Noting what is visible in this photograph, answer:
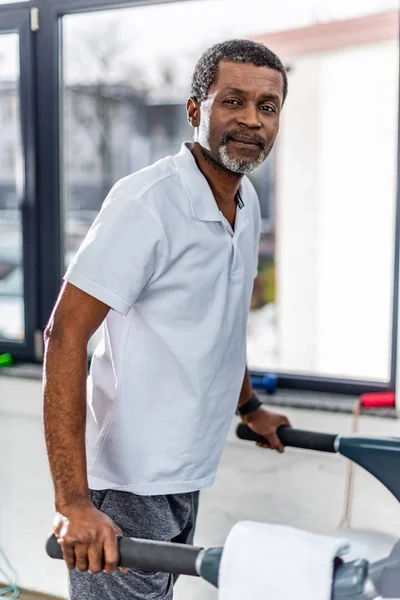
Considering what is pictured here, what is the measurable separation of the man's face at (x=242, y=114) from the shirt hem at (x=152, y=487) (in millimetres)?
540

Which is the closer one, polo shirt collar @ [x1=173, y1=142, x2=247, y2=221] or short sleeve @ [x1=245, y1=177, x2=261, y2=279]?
polo shirt collar @ [x1=173, y1=142, x2=247, y2=221]

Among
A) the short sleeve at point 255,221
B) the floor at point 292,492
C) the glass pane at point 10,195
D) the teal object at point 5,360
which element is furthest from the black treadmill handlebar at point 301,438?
the glass pane at point 10,195

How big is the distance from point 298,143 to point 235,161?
270 centimetres

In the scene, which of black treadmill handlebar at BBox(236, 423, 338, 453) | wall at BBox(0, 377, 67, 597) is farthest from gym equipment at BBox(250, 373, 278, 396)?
black treadmill handlebar at BBox(236, 423, 338, 453)

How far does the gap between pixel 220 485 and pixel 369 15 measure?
147 cm

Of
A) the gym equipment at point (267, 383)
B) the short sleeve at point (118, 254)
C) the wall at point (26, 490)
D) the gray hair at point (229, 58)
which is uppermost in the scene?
the gray hair at point (229, 58)

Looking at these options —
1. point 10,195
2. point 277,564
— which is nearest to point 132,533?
point 277,564

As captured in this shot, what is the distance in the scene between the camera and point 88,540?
97 cm

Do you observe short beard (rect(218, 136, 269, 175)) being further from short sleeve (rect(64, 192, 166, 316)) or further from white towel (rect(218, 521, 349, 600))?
white towel (rect(218, 521, 349, 600))

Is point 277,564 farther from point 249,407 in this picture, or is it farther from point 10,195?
point 10,195

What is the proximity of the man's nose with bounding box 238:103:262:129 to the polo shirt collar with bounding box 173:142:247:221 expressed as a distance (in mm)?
112

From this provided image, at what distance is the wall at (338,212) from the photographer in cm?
268

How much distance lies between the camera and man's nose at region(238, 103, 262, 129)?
1.24 meters

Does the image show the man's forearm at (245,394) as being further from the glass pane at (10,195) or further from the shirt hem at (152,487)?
the glass pane at (10,195)
